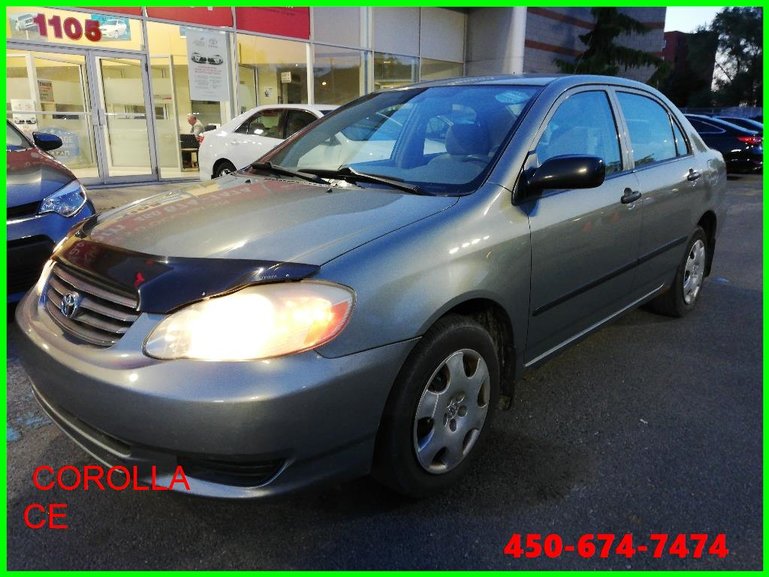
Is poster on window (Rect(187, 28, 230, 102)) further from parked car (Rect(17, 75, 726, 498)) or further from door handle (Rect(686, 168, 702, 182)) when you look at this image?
door handle (Rect(686, 168, 702, 182))

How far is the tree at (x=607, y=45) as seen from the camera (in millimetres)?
22297

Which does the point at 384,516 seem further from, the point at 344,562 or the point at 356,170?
the point at 356,170

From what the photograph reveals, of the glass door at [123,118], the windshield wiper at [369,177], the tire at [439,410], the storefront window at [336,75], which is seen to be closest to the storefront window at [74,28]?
the glass door at [123,118]

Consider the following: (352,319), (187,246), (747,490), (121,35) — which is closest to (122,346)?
(187,246)

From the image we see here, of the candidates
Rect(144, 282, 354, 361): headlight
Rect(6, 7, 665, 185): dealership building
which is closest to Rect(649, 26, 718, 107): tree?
Rect(6, 7, 665, 185): dealership building

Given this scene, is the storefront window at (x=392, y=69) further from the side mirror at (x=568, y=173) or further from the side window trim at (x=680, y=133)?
the side mirror at (x=568, y=173)

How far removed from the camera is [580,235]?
2.80 m

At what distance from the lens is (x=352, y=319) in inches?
72.2

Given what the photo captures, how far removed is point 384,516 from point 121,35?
1087cm

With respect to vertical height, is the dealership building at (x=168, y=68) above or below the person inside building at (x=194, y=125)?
above

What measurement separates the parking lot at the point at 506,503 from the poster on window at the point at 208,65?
31.1 feet

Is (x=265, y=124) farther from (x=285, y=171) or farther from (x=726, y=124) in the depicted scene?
(x=726, y=124)

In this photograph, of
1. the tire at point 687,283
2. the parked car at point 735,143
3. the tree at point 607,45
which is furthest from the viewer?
the tree at point 607,45

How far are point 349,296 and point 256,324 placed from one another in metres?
0.29
